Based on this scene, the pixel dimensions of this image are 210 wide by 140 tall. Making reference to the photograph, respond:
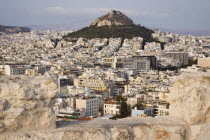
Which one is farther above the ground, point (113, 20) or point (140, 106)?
point (113, 20)

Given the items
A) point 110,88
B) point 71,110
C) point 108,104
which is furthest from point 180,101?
point 110,88

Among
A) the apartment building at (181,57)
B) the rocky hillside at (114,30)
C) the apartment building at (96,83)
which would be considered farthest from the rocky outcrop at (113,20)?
the apartment building at (96,83)

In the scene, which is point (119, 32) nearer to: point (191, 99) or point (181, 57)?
point (181, 57)

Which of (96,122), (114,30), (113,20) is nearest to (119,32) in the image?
(114,30)

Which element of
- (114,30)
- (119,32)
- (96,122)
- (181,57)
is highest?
(114,30)

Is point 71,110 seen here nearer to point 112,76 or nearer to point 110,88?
point 110,88

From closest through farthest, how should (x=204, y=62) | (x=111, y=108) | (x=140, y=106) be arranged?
1. (x=111, y=108)
2. (x=140, y=106)
3. (x=204, y=62)
